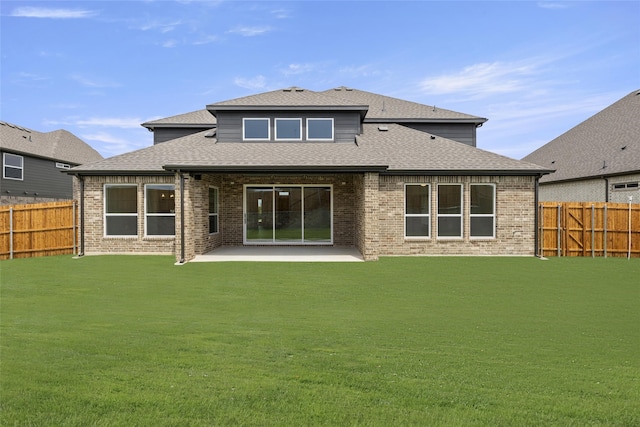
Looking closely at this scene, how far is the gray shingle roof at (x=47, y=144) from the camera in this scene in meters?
25.5

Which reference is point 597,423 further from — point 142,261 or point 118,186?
point 118,186

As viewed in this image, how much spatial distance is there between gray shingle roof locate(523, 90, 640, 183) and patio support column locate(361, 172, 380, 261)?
13498mm

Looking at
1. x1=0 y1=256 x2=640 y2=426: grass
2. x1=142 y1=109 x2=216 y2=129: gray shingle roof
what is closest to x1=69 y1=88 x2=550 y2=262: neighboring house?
x1=142 y1=109 x2=216 y2=129: gray shingle roof

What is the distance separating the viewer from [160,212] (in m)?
14.9

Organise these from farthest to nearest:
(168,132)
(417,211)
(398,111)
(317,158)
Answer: (398,111) → (168,132) → (417,211) → (317,158)

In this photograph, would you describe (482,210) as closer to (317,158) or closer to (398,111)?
(317,158)

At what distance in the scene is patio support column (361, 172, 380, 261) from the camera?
43.2 ft

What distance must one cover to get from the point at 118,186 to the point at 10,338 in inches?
424

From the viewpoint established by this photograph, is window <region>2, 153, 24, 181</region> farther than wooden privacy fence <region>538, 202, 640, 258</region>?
Yes

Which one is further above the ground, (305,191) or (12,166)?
(12,166)

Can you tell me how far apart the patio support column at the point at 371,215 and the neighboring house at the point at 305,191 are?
0.03 m

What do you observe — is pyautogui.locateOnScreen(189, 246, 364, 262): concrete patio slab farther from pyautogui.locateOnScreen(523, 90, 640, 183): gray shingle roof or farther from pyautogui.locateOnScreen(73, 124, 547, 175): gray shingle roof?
pyautogui.locateOnScreen(523, 90, 640, 183): gray shingle roof

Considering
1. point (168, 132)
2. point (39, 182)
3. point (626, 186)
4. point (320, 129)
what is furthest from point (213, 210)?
point (626, 186)

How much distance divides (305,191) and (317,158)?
2.92 meters
